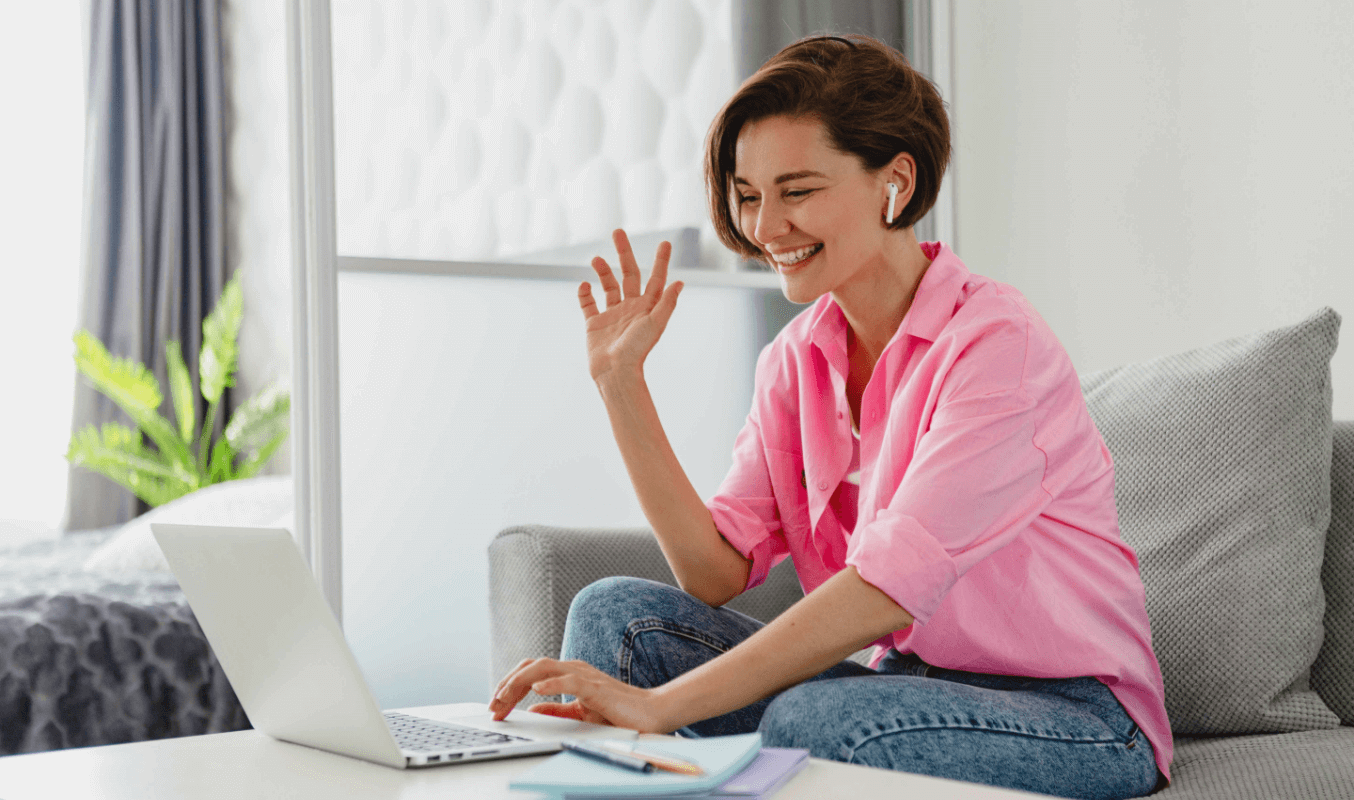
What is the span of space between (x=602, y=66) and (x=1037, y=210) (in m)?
0.90

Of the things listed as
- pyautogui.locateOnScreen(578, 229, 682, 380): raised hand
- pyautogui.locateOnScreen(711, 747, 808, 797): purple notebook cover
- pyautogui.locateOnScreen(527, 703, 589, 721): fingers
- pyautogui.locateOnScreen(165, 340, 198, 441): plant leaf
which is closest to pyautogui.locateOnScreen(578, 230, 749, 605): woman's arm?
pyautogui.locateOnScreen(578, 229, 682, 380): raised hand

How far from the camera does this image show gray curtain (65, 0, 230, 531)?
428cm

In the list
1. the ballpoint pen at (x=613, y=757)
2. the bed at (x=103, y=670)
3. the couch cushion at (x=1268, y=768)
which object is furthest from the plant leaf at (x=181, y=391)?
the ballpoint pen at (x=613, y=757)

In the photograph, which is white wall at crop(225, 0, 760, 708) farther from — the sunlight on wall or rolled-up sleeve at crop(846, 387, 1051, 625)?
the sunlight on wall

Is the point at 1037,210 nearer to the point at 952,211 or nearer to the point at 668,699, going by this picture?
the point at 952,211

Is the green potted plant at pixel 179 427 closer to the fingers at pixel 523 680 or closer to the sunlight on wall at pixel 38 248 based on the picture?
the sunlight on wall at pixel 38 248

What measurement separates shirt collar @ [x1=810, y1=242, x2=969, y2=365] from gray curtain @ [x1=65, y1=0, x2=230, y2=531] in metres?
3.52

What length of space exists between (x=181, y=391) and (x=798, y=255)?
3447 mm

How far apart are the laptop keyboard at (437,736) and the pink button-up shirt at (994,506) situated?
0.36 meters

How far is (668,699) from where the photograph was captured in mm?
994

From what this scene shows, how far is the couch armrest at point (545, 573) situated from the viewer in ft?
4.98

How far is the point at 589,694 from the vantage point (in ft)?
3.14

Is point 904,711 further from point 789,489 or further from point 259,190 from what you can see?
point 259,190

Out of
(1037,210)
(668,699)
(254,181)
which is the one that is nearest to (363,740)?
(668,699)
